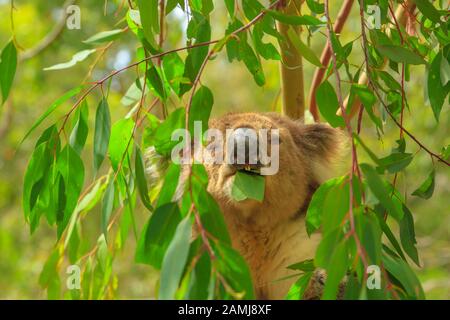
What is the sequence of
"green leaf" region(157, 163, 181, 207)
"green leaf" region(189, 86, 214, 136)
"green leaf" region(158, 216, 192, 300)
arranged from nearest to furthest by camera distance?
"green leaf" region(158, 216, 192, 300), "green leaf" region(157, 163, 181, 207), "green leaf" region(189, 86, 214, 136)

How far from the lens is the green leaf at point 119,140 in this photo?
204cm

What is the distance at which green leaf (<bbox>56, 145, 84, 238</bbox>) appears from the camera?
1.97m

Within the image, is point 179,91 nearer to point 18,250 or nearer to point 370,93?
point 370,93

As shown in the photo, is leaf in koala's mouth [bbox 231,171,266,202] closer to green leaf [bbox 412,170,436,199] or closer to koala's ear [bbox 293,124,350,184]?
green leaf [bbox 412,170,436,199]

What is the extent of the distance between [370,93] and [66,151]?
32.3 inches

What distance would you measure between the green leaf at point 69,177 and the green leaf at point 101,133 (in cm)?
11

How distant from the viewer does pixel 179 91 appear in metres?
2.01

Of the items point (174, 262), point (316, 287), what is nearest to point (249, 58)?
point (174, 262)

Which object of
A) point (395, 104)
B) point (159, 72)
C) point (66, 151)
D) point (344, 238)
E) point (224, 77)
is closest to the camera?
point (344, 238)

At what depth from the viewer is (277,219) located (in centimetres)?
290

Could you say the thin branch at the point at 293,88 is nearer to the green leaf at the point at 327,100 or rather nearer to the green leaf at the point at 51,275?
the green leaf at the point at 327,100

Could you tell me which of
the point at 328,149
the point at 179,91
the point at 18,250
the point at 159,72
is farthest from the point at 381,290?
the point at 18,250

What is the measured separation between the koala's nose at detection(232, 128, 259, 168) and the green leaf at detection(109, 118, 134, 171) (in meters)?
0.38

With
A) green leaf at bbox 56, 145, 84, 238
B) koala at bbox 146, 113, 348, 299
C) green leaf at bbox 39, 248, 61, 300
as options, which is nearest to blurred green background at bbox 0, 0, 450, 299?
koala at bbox 146, 113, 348, 299
